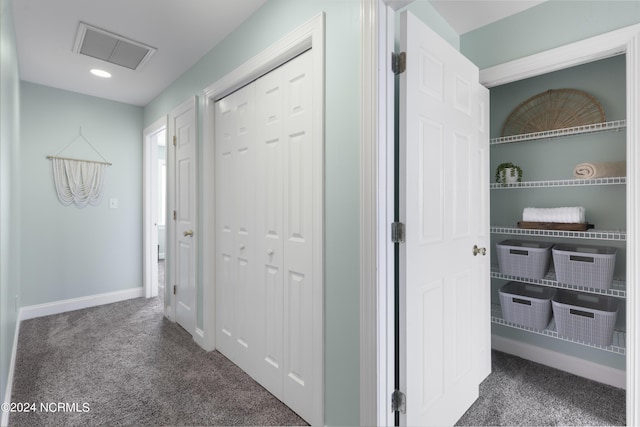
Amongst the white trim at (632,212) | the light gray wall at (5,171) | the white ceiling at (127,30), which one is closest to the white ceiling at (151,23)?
the white ceiling at (127,30)

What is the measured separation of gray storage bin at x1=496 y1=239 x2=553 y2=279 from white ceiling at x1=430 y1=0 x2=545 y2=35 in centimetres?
155

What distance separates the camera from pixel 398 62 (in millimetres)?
1410

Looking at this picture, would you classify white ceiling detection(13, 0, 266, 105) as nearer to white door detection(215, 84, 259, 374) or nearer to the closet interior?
white door detection(215, 84, 259, 374)

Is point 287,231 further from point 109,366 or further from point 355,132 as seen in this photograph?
point 109,366

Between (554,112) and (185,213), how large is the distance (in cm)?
303

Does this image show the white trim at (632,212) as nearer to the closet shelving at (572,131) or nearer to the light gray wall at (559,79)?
the light gray wall at (559,79)

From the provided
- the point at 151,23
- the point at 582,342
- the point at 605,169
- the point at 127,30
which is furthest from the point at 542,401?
the point at 127,30

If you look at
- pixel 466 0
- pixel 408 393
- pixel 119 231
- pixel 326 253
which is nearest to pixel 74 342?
pixel 119 231

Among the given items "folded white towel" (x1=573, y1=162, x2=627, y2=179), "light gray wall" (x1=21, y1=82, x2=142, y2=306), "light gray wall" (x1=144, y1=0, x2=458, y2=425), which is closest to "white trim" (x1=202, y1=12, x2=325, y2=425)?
"light gray wall" (x1=144, y1=0, x2=458, y2=425)

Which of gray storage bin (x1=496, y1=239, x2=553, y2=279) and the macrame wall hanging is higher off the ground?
the macrame wall hanging

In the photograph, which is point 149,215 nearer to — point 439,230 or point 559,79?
point 439,230

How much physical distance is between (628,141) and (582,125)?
60cm

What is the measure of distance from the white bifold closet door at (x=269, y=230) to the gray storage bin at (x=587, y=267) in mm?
1598

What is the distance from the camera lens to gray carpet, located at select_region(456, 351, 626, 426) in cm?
171
